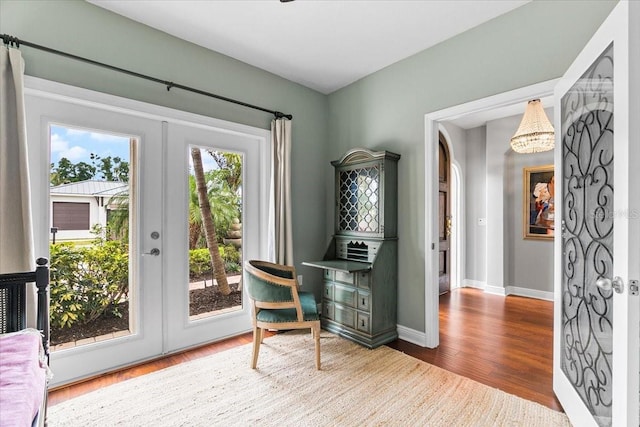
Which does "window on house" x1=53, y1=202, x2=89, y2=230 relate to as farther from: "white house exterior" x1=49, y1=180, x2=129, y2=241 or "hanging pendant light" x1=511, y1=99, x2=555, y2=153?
"hanging pendant light" x1=511, y1=99, x2=555, y2=153

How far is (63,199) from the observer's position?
2.20m

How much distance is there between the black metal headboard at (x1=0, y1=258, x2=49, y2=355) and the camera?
155 cm

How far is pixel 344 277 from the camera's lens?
296 centimetres

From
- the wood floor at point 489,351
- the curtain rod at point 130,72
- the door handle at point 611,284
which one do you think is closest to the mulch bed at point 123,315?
the wood floor at point 489,351

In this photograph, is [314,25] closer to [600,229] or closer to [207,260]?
[207,260]

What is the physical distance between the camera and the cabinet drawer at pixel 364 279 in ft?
9.05

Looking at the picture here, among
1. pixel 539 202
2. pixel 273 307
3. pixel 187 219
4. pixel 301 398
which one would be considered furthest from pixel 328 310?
pixel 539 202

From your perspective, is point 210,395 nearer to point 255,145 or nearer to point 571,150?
point 255,145

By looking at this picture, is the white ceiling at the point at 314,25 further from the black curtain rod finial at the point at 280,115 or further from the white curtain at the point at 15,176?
the white curtain at the point at 15,176

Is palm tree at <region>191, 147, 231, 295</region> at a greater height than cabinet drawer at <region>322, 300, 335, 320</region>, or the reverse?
palm tree at <region>191, 147, 231, 295</region>

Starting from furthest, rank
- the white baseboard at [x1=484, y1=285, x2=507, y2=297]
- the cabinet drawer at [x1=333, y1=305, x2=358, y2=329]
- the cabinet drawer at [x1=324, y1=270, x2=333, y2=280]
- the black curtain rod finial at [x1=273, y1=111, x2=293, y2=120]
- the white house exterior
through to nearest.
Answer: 1. the white baseboard at [x1=484, y1=285, x2=507, y2=297]
2. the black curtain rod finial at [x1=273, y1=111, x2=293, y2=120]
3. the cabinet drawer at [x1=324, y1=270, x2=333, y2=280]
4. the cabinet drawer at [x1=333, y1=305, x2=358, y2=329]
5. the white house exterior

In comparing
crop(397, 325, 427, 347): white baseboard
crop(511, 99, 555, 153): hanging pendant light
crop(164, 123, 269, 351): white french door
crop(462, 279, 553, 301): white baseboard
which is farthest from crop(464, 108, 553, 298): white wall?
crop(164, 123, 269, 351): white french door

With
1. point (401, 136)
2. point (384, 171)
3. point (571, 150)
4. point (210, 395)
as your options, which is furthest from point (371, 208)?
point (210, 395)

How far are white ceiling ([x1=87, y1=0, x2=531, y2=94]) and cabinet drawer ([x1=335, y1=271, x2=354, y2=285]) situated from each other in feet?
6.64
